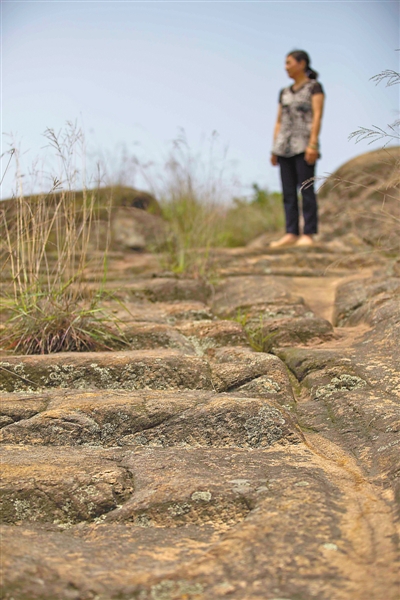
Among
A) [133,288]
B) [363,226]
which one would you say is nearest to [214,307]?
[133,288]

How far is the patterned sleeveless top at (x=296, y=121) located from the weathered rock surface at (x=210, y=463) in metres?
2.52

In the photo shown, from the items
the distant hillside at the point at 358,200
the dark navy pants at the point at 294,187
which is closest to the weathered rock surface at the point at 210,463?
the dark navy pants at the point at 294,187

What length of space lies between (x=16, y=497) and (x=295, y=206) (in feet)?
13.8

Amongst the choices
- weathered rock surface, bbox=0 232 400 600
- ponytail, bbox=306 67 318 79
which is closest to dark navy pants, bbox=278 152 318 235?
ponytail, bbox=306 67 318 79

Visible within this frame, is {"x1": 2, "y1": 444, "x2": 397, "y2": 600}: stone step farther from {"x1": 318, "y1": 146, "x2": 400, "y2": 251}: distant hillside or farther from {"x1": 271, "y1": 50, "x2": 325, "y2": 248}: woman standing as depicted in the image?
{"x1": 318, "y1": 146, "x2": 400, "y2": 251}: distant hillside

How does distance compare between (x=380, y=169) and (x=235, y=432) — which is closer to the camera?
(x=235, y=432)

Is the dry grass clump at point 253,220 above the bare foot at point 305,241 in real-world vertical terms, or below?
above

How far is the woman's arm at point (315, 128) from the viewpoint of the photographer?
471 cm

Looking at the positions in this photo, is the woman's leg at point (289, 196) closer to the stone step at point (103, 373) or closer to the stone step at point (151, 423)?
the stone step at point (103, 373)

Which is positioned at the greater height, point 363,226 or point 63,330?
point 363,226

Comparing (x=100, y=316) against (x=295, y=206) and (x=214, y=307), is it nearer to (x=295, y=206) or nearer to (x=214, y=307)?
(x=214, y=307)

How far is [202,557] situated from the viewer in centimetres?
103

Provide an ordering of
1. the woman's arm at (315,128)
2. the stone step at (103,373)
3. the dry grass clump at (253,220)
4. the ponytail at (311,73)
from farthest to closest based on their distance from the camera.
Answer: the dry grass clump at (253,220)
the ponytail at (311,73)
the woman's arm at (315,128)
the stone step at (103,373)

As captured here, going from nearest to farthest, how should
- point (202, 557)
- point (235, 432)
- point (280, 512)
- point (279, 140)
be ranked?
point (202, 557), point (280, 512), point (235, 432), point (279, 140)
